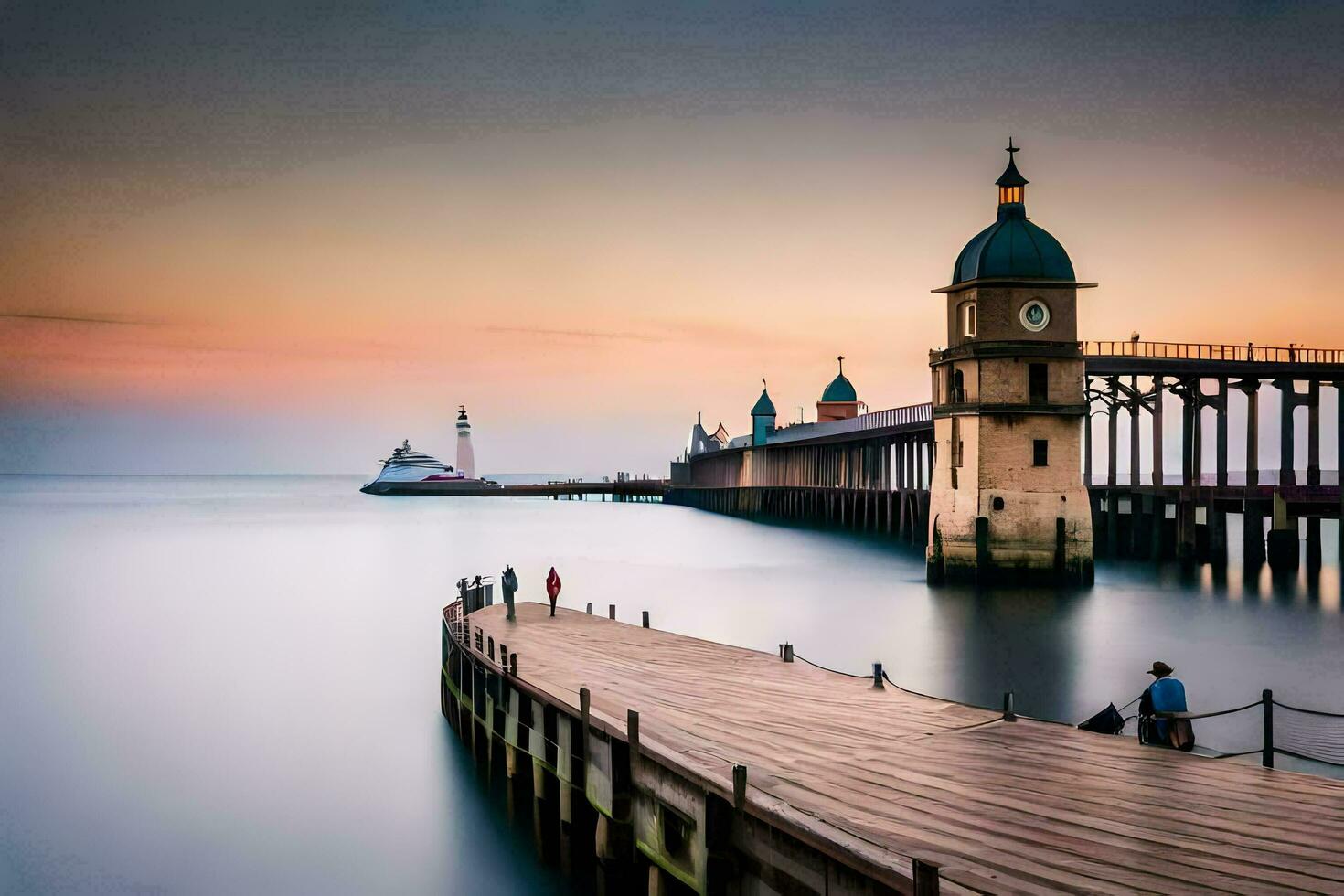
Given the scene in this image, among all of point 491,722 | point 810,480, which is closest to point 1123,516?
point 810,480

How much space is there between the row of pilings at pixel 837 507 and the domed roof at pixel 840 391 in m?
11.9

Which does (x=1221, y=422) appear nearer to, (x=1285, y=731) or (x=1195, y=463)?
(x=1195, y=463)

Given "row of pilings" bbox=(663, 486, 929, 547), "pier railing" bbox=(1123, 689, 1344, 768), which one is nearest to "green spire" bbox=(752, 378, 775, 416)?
"row of pilings" bbox=(663, 486, 929, 547)

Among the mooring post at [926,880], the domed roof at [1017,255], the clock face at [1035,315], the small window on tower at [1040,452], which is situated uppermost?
the domed roof at [1017,255]

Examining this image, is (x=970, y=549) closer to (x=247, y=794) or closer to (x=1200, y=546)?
(x=1200, y=546)

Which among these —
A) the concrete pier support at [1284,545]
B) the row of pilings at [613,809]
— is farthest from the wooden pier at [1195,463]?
the row of pilings at [613,809]

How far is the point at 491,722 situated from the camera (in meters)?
18.9

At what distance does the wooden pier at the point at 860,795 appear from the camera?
792 cm

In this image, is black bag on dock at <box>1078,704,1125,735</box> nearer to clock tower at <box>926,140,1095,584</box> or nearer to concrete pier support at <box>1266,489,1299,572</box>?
clock tower at <box>926,140,1095,584</box>

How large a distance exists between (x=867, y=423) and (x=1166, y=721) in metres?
57.8

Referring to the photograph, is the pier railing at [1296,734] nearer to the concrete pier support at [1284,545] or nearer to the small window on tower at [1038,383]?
the small window on tower at [1038,383]

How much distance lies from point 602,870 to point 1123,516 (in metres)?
50.0

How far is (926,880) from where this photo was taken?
7172mm

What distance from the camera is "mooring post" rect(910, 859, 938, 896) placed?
23.5ft
